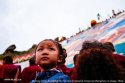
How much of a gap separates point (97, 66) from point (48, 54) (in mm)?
560

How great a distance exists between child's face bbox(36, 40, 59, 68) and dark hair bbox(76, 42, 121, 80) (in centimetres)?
46

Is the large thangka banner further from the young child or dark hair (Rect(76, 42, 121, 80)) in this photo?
dark hair (Rect(76, 42, 121, 80))

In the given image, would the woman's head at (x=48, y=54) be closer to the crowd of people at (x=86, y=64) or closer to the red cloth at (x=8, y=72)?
the crowd of people at (x=86, y=64)

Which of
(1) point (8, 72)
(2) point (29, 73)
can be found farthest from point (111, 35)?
(2) point (29, 73)

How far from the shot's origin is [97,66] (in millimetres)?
1248

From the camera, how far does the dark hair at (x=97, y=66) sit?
1229 mm

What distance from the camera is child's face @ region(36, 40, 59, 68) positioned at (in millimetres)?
1712

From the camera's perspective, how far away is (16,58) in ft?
37.8

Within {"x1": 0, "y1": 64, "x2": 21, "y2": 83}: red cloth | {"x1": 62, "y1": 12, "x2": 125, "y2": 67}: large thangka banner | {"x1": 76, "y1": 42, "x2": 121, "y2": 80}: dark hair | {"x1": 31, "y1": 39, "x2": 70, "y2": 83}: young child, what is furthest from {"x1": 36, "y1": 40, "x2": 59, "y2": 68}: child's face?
{"x1": 62, "y1": 12, "x2": 125, "y2": 67}: large thangka banner

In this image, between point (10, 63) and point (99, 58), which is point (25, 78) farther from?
point (99, 58)

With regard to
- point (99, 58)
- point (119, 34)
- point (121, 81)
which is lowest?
point (121, 81)

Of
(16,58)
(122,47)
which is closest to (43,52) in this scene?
(122,47)

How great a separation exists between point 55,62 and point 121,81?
0.67 m

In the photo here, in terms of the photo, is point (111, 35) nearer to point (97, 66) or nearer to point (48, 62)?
point (48, 62)
